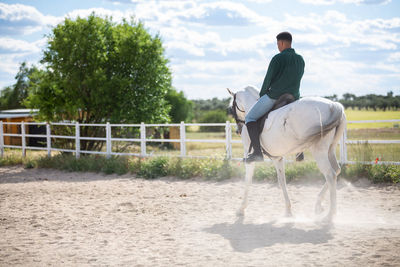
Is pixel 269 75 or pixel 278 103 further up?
pixel 269 75

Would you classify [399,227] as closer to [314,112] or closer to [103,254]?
[314,112]

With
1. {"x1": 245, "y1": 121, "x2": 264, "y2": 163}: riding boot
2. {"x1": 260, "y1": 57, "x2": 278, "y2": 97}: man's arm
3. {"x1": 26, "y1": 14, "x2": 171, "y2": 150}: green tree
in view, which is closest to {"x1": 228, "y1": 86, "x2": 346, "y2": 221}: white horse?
{"x1": 245, "y1": 121, "x2": 264, "y2": 163}: riding boot

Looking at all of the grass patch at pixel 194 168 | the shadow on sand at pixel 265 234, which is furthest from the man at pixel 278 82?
the grass patch at pixel 194 168

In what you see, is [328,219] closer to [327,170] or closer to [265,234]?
[327,170]

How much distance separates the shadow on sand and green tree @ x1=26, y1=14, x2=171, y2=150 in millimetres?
10520

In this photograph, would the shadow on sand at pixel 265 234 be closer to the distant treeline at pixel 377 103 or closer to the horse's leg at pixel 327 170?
the horse's leg at pixel 327 170

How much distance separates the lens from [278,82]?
19.0 ft

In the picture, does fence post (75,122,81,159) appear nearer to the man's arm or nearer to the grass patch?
the grass patch

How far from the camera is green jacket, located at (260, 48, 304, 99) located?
5.76 metres

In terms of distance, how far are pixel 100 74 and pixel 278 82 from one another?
1064 centimetres

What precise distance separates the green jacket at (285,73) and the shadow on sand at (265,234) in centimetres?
200

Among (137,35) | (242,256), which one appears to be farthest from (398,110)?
(242,256)

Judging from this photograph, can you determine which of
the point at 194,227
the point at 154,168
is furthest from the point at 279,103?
the point at 154,168

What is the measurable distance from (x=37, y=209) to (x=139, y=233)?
3.05 meters
